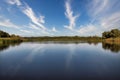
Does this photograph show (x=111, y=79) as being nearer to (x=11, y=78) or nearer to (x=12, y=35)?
(x=11, y=78)

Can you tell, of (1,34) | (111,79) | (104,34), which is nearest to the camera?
(111,79)

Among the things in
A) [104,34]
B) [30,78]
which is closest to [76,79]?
[30,78]

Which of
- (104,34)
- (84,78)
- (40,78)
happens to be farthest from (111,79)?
(104,34)

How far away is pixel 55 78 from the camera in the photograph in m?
7.20

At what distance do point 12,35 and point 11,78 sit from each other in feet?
292

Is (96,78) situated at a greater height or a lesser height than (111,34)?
lesser

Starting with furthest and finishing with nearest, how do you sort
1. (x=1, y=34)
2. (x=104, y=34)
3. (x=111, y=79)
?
(x=104, y=34)
(x=1, y=34)
(x=111, y=79)

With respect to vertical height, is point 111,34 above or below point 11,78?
above

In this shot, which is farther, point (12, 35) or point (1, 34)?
point (12, 35)

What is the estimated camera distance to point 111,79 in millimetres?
6965

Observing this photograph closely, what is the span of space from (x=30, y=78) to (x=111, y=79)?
465 centimetres

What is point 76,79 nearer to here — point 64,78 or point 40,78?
point 64,78

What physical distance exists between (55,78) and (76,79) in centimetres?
122

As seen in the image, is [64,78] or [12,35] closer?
[64,78]
